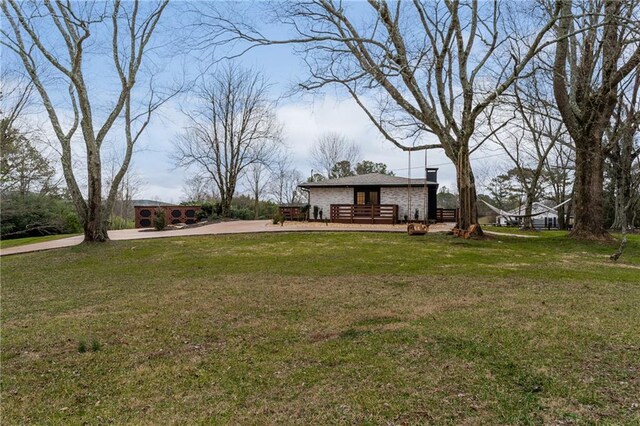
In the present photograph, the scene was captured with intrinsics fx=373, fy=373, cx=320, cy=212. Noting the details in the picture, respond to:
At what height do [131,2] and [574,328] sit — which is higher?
[131,2]

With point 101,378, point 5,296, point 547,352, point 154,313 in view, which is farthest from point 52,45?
point 547,352

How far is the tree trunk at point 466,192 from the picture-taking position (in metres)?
11.6

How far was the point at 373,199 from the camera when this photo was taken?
2183cm

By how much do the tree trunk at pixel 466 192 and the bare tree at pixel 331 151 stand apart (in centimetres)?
2602

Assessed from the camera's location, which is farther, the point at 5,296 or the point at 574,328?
the point at 5,296

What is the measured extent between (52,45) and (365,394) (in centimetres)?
1349

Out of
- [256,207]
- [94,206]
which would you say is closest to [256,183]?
[256,207]

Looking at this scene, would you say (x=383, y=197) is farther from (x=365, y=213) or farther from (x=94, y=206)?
(x=94, y=206)

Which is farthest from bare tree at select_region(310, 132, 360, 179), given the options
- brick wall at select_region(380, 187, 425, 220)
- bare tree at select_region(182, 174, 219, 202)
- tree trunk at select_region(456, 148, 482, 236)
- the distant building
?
tree trunk at select_region(456, 148, 482, 236)

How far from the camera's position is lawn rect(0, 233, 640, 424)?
229 centimetres

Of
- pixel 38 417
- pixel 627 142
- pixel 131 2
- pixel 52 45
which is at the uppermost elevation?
pixel 131 2

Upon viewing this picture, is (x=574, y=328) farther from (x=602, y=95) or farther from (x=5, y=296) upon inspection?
(x=602, y=95)

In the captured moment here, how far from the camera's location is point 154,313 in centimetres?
441

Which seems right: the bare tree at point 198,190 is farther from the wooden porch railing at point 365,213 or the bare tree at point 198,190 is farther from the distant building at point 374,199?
the wooden porch railing at point 365,213
